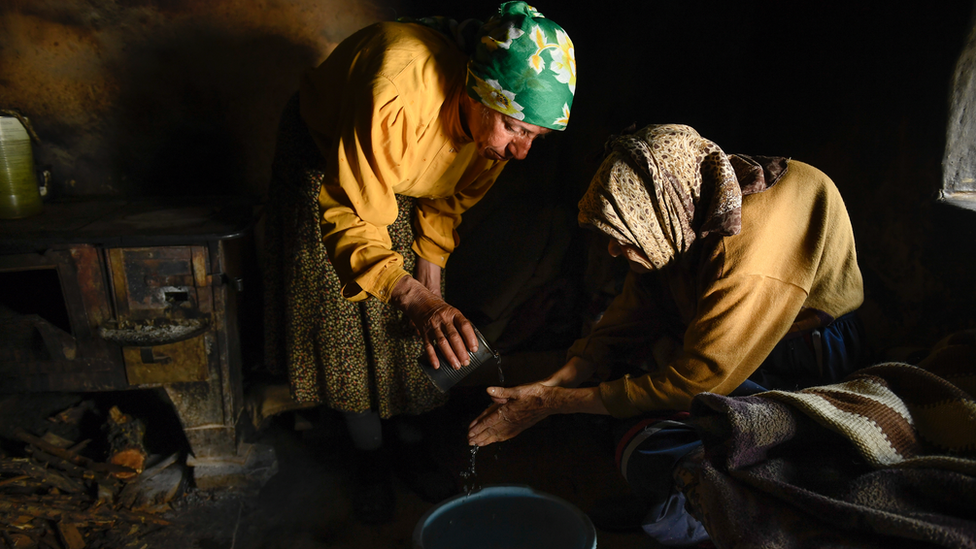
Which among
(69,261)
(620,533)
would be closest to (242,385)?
(69,261)

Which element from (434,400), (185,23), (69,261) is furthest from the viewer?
(185,23)

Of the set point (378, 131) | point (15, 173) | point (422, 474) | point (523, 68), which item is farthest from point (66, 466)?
point (523, 68)

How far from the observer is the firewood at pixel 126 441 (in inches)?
81.3

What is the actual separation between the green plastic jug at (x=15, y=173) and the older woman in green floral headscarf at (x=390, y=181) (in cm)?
88

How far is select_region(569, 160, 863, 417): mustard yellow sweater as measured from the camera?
117cm

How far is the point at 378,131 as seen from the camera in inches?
51.6

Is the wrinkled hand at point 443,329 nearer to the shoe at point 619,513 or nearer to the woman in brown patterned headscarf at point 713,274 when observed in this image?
the woman in brown patterned headscarf at point 713,274

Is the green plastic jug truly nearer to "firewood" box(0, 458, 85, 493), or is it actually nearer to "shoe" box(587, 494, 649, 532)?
"firewood" box(0, 458, 85, 493)

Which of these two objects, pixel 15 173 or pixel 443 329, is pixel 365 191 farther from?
pixel 15 173

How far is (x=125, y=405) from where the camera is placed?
2371 millimetres

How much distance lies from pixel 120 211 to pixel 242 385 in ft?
2.50

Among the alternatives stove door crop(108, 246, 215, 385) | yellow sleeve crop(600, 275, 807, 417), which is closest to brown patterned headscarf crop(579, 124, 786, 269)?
yellow sleeve crop(600, 275, 807, 417)

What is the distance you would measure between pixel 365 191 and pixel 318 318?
24.2 inches

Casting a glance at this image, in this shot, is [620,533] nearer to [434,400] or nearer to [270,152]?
[434,400]
